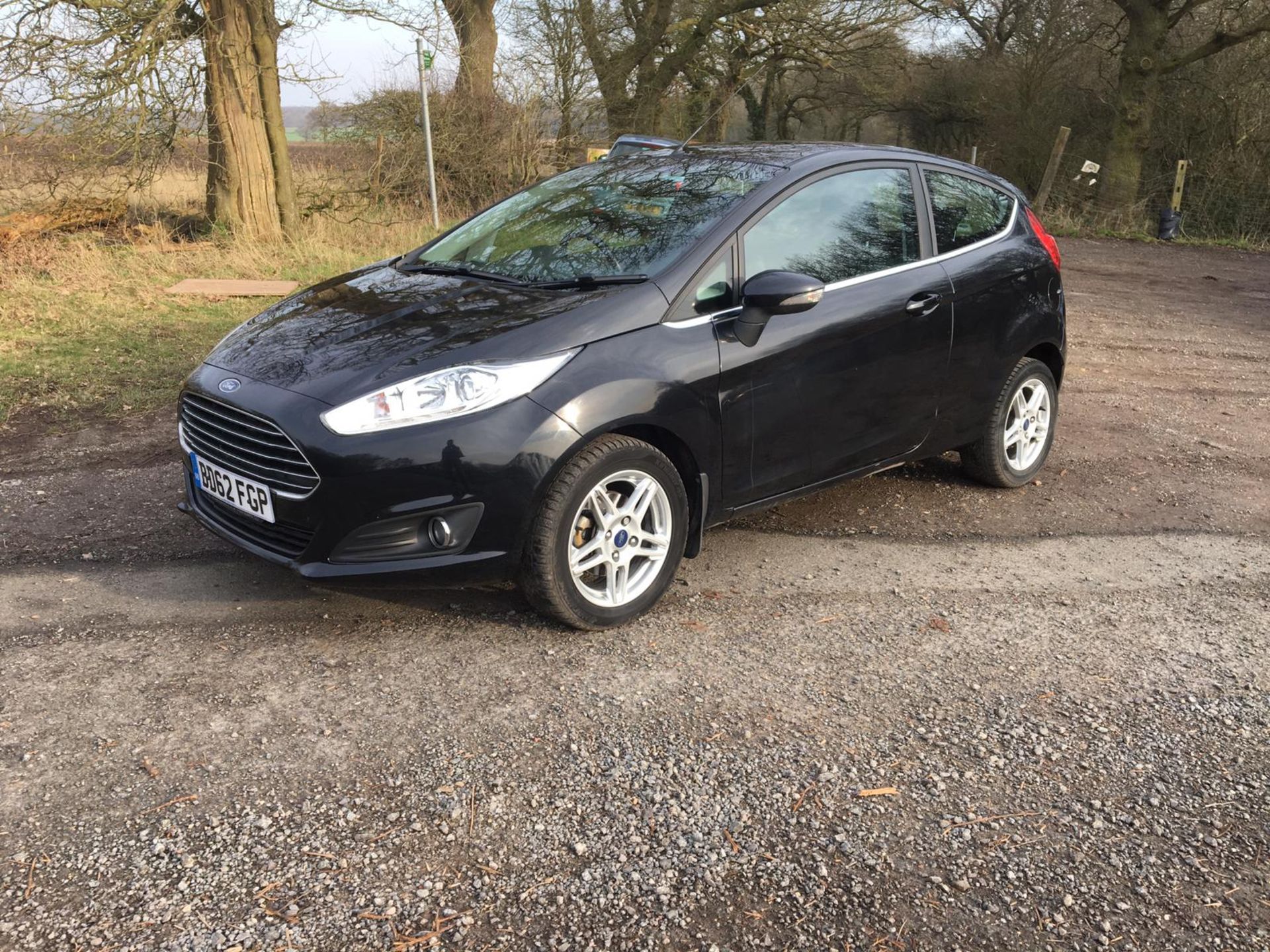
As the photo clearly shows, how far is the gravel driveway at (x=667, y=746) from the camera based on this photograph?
2311mm

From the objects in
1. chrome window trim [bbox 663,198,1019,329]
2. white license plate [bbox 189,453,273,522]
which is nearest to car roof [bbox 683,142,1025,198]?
chrome window trim [bbox 663,198,1019,329]

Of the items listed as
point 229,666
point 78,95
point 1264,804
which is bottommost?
point 1264,804

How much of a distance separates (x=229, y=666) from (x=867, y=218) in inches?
125

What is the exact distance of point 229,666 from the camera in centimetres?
333

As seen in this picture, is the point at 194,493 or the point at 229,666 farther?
the point at 194,493

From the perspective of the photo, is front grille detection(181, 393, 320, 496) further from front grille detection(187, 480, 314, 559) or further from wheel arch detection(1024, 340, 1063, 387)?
wheel arch detection(1024, 340, 1063, 387)

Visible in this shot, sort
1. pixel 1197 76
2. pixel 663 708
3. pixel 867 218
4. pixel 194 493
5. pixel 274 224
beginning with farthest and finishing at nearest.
Result: pixel 1197 76 → pixel 274 224 → pixel 867 218 → pixel 194 493 → pixel 663 708

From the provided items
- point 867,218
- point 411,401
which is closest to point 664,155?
point 867,218

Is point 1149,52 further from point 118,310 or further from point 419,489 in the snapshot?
point 419,489

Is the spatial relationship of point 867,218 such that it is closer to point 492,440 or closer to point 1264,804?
point 492,440

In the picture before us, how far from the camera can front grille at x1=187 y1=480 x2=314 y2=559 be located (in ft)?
11.0

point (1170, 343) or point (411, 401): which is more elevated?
point (411, 401)

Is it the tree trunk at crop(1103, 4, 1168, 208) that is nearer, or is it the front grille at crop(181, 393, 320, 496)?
the front grille at crop(181, 393, 320, 496)

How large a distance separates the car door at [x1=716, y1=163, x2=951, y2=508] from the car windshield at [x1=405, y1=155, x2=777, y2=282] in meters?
0.26
